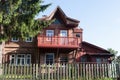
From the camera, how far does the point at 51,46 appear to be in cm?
3002

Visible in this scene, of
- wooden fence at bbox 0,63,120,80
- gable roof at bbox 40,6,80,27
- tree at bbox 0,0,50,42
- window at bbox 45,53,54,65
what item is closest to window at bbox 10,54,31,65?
window at bbox 45,53,54,65

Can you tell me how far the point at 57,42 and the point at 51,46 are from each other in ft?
2.87

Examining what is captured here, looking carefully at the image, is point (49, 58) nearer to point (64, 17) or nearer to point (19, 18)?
point (64, 17)

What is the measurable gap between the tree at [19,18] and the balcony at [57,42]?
7.41 meters

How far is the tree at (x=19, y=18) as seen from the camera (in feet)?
69.9

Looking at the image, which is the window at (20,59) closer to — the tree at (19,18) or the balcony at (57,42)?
the balcony at (57,42)

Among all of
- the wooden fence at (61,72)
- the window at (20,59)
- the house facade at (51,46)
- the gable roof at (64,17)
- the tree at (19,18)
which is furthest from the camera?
the gable roof at (64,17)

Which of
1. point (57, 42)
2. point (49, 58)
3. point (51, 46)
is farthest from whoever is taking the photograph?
point (49, 58)

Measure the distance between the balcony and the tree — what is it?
292 inches

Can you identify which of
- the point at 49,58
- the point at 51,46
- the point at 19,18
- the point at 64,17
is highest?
the point at 64,17

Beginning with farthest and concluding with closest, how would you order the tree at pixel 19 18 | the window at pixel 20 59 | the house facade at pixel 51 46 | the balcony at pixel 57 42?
the window at pixel 20 59
the house facade at pixel 51 46
the balcony at pixel 57 42
the tree at pixel 19 18

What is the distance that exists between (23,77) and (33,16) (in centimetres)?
660

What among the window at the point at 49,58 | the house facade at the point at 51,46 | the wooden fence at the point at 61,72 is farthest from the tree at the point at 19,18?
the window at the point at 49,58

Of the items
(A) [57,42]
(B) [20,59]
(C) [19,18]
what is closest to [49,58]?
(A) [57,42]
